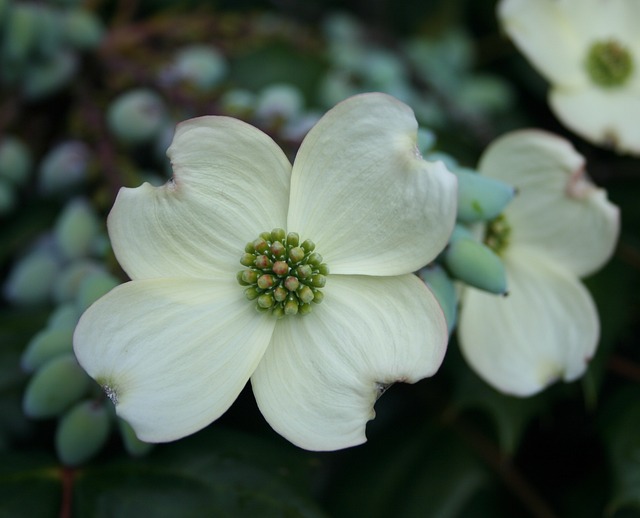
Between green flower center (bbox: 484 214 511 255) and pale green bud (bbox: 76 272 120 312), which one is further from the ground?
green flower center (bbox: 484 214 511 255)

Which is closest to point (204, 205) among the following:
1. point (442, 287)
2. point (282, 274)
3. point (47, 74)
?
point (282, 274)

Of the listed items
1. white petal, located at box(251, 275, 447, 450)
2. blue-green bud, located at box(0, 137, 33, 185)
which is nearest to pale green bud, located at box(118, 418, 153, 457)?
white petal, located at box(251, 275, 447, 450)

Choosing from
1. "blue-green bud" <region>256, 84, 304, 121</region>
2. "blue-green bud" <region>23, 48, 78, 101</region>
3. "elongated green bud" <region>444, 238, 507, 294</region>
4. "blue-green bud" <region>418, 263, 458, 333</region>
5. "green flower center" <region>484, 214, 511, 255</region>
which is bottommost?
"blue-green bud" <region>23, 48, 78, 101</region>

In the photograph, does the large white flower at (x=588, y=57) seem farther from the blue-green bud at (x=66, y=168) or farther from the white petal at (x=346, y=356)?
the blue-green bud at (x=66, y=168)

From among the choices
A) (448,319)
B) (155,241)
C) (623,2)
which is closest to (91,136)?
(155,241)

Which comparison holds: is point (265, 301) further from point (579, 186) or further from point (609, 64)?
point (609, 64)

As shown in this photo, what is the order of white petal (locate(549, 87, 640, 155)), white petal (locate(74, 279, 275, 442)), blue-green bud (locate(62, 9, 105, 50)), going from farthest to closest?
1. blue-green bud (locate(62, 9, 105, 50))
2. white petal (locate(549, 87, 640, 155))
3. white petal (locate(74, 279, 275, 442))

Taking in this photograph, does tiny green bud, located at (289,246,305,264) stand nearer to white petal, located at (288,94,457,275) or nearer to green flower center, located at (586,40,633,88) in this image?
white petal, located at (288,94,457,275)
